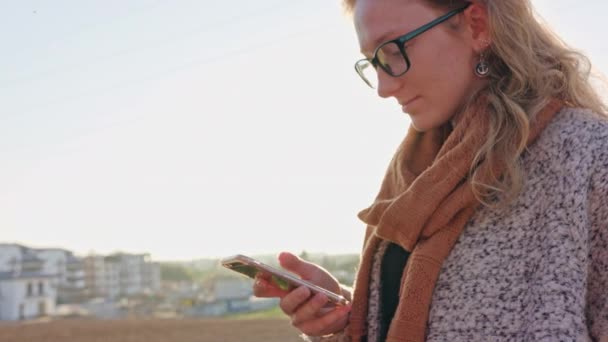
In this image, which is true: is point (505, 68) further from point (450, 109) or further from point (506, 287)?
point (506, 287)

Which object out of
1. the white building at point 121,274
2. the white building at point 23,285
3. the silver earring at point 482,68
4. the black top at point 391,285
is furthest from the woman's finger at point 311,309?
the white building at point 121,274

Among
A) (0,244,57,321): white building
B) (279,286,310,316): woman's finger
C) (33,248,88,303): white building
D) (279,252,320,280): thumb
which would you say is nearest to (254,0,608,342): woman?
(279,286,310,316): woman's finger

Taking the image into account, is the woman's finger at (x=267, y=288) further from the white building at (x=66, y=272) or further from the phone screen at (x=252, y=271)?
the white building at (x=66, y=272)

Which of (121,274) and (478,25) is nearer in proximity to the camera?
(478,25)

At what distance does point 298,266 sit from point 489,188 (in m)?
0.69

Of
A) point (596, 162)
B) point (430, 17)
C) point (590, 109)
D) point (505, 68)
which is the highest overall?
point (430, 17)

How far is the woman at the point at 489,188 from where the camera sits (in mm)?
1602

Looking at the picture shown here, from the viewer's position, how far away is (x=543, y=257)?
1.62 meters

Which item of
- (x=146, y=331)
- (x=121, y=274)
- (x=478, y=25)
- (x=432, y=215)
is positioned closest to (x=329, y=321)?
(x=432, y=215)

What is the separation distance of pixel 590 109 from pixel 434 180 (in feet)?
1.20

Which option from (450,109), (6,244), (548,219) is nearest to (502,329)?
(548,219)

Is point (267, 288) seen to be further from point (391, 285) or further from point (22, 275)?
point (22, 275)

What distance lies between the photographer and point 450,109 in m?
1.86

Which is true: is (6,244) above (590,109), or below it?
above
